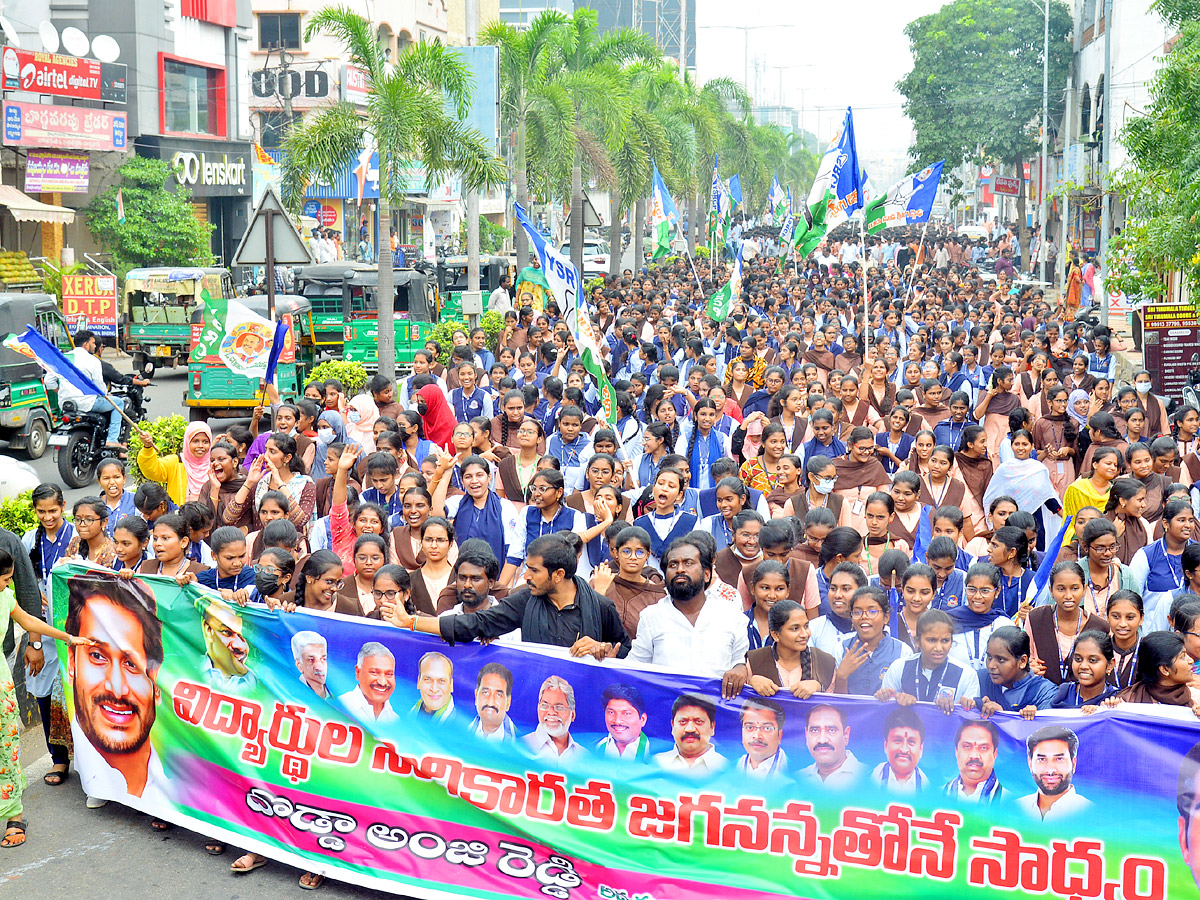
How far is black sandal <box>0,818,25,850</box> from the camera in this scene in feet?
20.6

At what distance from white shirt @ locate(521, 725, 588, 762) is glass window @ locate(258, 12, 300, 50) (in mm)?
53815

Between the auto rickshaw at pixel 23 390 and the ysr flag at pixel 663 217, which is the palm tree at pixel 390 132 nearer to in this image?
the ysr flag at pixel 663 217

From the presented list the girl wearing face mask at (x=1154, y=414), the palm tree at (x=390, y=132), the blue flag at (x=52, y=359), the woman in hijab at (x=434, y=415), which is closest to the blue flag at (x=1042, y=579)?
the girl wearing face mask at (x=1154, y=414)

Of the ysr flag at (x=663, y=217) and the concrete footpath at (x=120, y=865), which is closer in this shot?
the concrete footpath at (x=120, y=865)

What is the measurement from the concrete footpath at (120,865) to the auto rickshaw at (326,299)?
1638 cm

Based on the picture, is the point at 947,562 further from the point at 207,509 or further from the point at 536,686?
the point at 207,509

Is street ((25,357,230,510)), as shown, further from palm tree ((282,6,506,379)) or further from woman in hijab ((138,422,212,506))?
palm tree ((282,6,506,379))

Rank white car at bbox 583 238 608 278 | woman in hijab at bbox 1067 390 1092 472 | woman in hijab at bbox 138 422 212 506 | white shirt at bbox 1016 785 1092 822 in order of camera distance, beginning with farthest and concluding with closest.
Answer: white car at bbox 583 238 608 278 < woman in hijab at bbox 1067 390 1092 472 < woman in hijab at bbox 138 422 212 506 < white shirt at bbox 1016 785 1092 822

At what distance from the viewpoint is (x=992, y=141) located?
53.0 metres

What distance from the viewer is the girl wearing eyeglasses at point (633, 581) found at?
638 centimetres

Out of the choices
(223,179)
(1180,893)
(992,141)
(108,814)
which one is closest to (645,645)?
(1180,893)

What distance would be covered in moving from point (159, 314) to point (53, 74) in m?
11.3

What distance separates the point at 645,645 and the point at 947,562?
1.64m

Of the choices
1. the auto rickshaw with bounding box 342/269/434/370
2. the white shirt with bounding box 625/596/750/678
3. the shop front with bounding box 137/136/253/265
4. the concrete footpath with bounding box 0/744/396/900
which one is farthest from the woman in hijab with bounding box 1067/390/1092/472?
the shop front with bounding box 137/136/253/265
